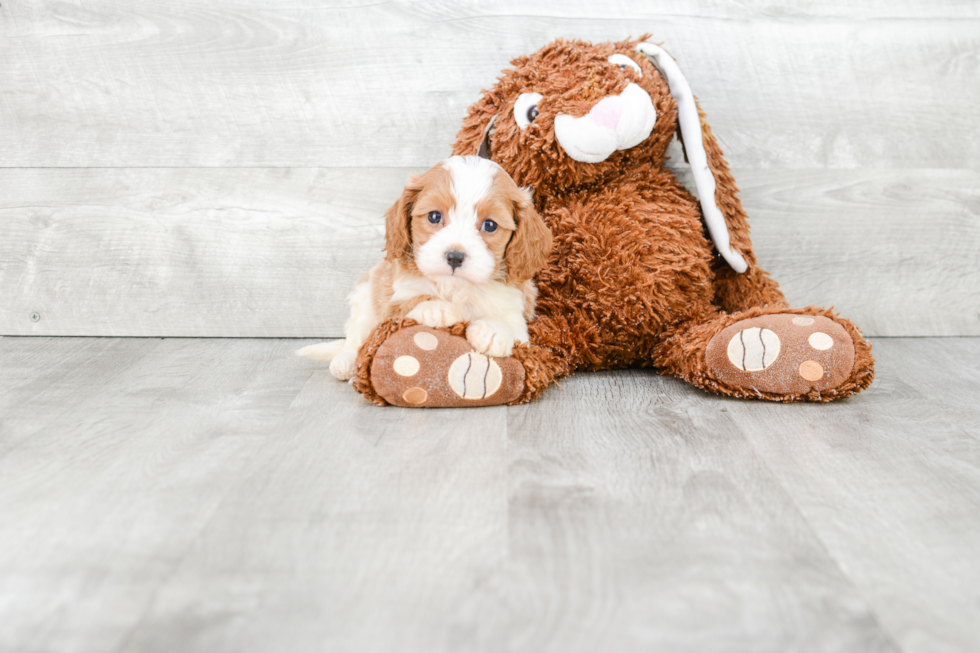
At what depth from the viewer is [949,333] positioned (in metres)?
1.58

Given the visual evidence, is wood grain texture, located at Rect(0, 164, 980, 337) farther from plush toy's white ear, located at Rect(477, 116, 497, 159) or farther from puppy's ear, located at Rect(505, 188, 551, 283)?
puppy's ear, located at Rect(505, 188, 551, 283)

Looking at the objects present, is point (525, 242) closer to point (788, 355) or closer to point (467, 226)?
point (467, 226)

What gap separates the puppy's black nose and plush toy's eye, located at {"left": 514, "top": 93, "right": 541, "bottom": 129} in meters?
0.32

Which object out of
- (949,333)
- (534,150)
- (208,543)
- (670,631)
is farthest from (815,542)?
(949,333)

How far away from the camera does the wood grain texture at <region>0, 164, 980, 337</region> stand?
1514mm

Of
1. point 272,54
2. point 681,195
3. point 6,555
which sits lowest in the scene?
point 6,555

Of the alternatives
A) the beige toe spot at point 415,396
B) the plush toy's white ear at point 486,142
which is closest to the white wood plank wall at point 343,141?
the plush toy's white ear at point 486,142

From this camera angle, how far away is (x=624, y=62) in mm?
1224

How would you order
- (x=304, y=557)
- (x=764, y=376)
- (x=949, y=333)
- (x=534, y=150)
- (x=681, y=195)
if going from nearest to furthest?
(x=304, y=557) → (x=764, y=376) → (x=534, y=150) → (x=681, y=195) → (x=949, y=333)

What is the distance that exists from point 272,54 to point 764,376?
109 cm

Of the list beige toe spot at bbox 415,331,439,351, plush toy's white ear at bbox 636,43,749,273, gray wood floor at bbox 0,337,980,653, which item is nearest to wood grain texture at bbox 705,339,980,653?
gray wood floor at bbox 0,337,980,653

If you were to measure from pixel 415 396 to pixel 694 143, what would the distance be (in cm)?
63

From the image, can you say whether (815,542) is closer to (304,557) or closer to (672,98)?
(304,557)

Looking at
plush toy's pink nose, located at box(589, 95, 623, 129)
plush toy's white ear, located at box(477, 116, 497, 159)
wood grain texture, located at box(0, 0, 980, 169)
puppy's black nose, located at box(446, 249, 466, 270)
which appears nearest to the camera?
puppy's black nose, located at box(446, 249, 466, 270)
